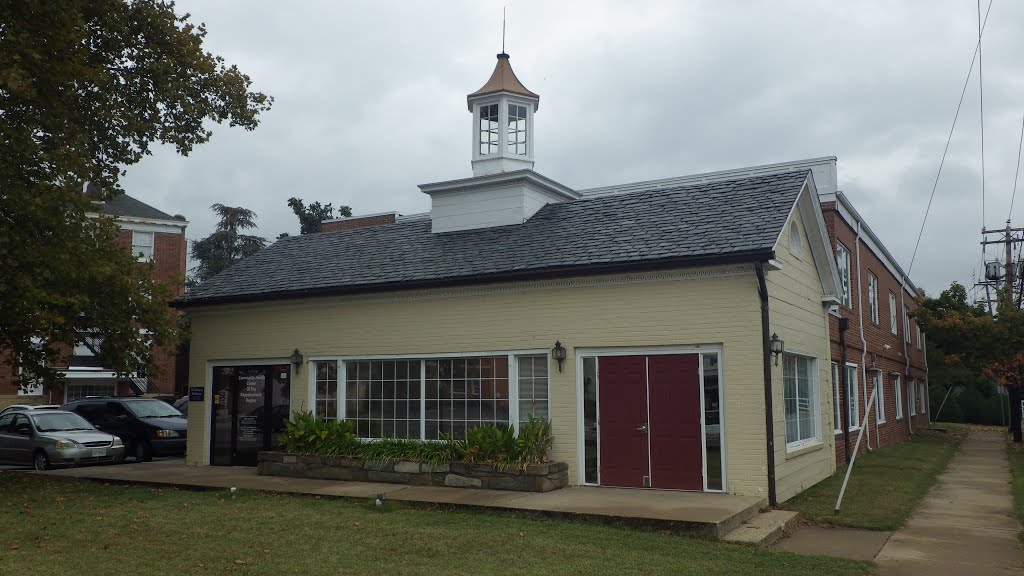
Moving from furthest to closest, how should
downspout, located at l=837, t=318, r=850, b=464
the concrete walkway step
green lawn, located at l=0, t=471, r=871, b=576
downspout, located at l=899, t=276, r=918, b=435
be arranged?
1. downspout, located at l=899, t=276, r=918, b=435
2. downspout, located at l=837, t=318, r=850, b=464
3. the concrete walkway step
4. green lawn, located at l=0, t=471, r=871, b=576

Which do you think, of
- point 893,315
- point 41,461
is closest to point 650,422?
point 41,461

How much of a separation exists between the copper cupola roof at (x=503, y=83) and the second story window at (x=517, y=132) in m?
0.41

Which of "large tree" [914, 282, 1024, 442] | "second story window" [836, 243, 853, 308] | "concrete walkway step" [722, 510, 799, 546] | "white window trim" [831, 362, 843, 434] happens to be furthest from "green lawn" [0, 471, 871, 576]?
"large tree" [914, 282, 1024, 442]

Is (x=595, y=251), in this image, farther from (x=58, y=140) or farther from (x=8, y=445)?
(x=8, y=445)

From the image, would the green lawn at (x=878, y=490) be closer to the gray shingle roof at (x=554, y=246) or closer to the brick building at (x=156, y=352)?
the gray shingle roof at (x=554, y=246)

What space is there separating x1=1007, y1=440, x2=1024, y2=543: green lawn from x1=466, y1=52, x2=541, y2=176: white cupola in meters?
10.9

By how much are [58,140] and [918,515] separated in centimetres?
1402

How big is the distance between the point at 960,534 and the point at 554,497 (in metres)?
5.31

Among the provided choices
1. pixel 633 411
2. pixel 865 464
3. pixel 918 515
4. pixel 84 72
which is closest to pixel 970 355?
pixel 865 464

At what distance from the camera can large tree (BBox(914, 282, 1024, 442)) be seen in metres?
24.9

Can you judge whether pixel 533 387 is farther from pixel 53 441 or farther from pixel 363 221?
pixel 363 221

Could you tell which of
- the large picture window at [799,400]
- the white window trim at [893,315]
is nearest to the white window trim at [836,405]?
the large picture window at [799,400]

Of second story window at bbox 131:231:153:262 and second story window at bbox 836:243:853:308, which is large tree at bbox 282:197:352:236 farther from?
second story window at bbox 836:243:853:308

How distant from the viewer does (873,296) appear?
24.7m
